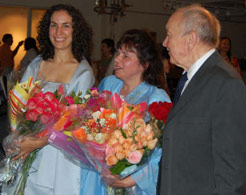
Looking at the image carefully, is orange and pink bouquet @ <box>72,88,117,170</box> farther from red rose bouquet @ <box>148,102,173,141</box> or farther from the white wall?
the white wall

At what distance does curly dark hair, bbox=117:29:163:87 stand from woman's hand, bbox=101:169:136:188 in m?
0.65

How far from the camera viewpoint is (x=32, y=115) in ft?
6.32

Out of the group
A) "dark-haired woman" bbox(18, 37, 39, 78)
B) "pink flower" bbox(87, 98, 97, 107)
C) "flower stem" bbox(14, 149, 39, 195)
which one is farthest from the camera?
"dark-haired woman" bbox(18, 37, 39, 78)

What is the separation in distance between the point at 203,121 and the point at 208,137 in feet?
0.20

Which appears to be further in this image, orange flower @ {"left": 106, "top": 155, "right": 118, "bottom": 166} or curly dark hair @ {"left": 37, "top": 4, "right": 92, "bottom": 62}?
curly dark hair @ {"left": 37, "top": 4, "right": 92, "bottom": 62}

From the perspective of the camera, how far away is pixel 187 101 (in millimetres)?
1499

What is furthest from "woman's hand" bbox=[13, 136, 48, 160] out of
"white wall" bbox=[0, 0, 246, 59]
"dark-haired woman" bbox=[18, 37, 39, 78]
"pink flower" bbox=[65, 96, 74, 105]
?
"white wall" bbox=[0, 0, 246, 59]

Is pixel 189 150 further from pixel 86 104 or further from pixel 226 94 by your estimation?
pixel 86 104

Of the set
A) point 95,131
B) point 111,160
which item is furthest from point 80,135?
point 111,160

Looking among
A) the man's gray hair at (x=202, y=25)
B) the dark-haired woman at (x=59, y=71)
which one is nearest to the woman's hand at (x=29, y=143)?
the dark-haired woman at (x=59, y=71)

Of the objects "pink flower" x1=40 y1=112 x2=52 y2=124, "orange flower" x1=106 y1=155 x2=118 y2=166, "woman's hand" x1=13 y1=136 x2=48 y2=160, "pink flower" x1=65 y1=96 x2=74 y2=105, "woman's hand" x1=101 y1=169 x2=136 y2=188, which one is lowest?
"woman's hand" x1=101 y1=169 x2=136 y2=188

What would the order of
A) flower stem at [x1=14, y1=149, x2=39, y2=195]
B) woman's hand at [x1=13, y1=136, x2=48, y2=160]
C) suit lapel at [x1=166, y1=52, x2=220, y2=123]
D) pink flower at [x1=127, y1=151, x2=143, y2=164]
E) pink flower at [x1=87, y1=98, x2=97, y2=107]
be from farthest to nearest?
flower stem at [x1=14, y1=149, x2=39, y2=195]
woman's hand at [x1=13, y1=136, x2=48, y2=160]
pink flower at [x1=87, y1=98, x2=97, y2=107]
pink flower at [x1=127, y1=151, x2=143, y2=164]
suit lapel at [x1=166, y1=52, x2=220, y2=123]

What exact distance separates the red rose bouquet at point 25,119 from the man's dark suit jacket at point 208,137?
0.68 m

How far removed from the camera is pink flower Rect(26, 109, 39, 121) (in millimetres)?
1927
